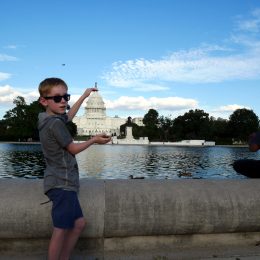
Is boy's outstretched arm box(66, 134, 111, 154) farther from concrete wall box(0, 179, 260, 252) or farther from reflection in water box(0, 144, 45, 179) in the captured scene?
reflection in water box(0, 144, 45, 179)

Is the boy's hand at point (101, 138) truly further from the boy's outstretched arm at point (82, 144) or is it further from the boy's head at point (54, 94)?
the boy's head at point (54, 94)

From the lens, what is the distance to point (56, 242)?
377cm

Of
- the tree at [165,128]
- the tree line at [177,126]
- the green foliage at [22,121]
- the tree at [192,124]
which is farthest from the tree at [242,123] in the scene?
the green foliage at [22,121]

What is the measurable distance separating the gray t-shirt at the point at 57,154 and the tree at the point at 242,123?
A: 129 meters

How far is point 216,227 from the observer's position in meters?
4.93

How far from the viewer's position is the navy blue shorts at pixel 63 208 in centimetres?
375

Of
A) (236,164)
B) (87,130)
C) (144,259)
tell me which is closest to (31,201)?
(144,259)

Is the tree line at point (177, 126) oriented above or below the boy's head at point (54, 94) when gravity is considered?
above

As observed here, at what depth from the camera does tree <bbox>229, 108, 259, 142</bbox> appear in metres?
130

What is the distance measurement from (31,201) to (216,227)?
83.5 inches

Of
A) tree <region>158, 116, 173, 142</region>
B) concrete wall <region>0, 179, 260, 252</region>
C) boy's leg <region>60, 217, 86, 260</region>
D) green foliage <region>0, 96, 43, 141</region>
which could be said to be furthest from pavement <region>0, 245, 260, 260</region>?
tree <region>158, 116, 173, 142</region>

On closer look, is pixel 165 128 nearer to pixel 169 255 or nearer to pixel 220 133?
pixel 220 133

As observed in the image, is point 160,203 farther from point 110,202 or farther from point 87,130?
point 87,130

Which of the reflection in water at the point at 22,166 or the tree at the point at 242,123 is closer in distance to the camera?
the reflection in water at the point at 22,166
